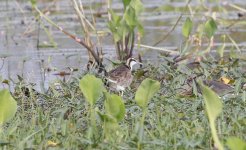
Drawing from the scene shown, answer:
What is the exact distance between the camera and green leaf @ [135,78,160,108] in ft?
13.3

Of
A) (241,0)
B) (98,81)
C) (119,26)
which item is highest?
(241,0)

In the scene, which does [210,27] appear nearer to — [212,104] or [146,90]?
[146,90]

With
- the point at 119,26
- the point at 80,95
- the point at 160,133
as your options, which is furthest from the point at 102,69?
the point at 160,133

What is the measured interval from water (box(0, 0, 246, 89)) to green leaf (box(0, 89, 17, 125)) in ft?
8.01

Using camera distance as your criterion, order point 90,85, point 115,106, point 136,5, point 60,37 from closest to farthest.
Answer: point 115,106 < point 90,85 < point 136,5 < point 60,37

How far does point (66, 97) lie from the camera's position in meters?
5.41

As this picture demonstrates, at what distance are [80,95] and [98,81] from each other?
4.70ft

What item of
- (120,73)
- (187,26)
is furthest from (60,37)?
(120,73)

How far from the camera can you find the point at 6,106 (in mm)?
Result: 4078

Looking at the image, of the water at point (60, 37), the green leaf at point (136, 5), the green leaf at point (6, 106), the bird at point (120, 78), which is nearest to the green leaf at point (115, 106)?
the green leaf at point (6, 106)

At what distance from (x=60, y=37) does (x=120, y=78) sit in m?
4.19

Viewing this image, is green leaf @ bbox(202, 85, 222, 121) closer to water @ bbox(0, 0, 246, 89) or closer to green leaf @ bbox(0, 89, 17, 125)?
green leaf @ bbox(0, 89, 17, 125)

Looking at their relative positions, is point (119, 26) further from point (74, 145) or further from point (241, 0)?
point (241, 0)

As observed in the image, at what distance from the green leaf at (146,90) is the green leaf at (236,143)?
2.66ft
